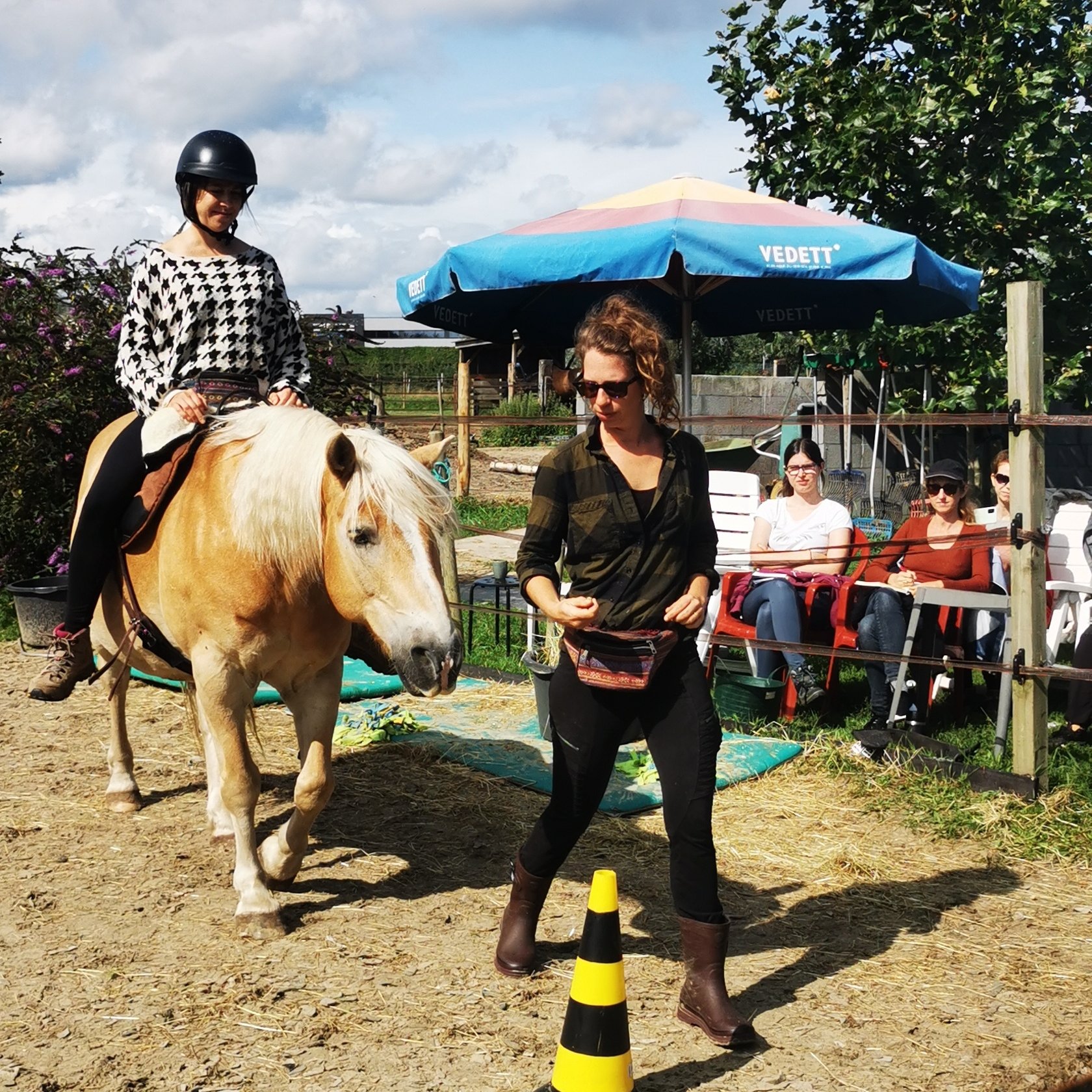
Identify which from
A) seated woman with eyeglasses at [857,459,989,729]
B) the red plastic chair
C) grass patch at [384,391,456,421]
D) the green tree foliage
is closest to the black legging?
the red plastic chair

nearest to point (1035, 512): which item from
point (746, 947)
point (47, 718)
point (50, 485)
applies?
point (746, 947)

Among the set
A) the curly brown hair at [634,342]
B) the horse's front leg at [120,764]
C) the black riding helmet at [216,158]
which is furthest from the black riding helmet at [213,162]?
the horse's front leg at [120,764]

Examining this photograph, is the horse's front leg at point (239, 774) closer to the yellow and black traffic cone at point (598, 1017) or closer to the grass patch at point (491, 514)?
the yellow and black traffic cone at point (598, 1017)

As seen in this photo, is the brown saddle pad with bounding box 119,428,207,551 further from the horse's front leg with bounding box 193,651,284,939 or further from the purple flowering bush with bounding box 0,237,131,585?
the purple flowering bush with bounding box 0,237,131,585

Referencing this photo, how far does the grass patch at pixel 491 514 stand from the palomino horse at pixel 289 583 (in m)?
8.85

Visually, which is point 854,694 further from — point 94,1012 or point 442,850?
point 94,1012

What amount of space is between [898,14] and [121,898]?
989 cm

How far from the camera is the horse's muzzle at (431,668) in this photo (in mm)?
3029

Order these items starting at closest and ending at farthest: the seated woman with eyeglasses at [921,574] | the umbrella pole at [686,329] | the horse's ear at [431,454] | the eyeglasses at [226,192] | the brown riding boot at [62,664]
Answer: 1. the horse's ear at [431,454]
2. the eyeglasses at [226,192]
3. the brown riding boot at [62,664]
4. the seated woman with eyeglasses at [921,574]
5. the umbrella pole at [686,329]

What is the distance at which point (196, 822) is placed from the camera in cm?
465

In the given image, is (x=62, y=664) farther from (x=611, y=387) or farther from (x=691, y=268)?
(x=691, y=268)

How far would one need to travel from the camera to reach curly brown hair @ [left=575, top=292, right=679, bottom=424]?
2881 mm

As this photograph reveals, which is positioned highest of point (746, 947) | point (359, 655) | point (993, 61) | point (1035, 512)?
point (993, 61)

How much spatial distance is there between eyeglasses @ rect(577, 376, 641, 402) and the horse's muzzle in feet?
2.35
